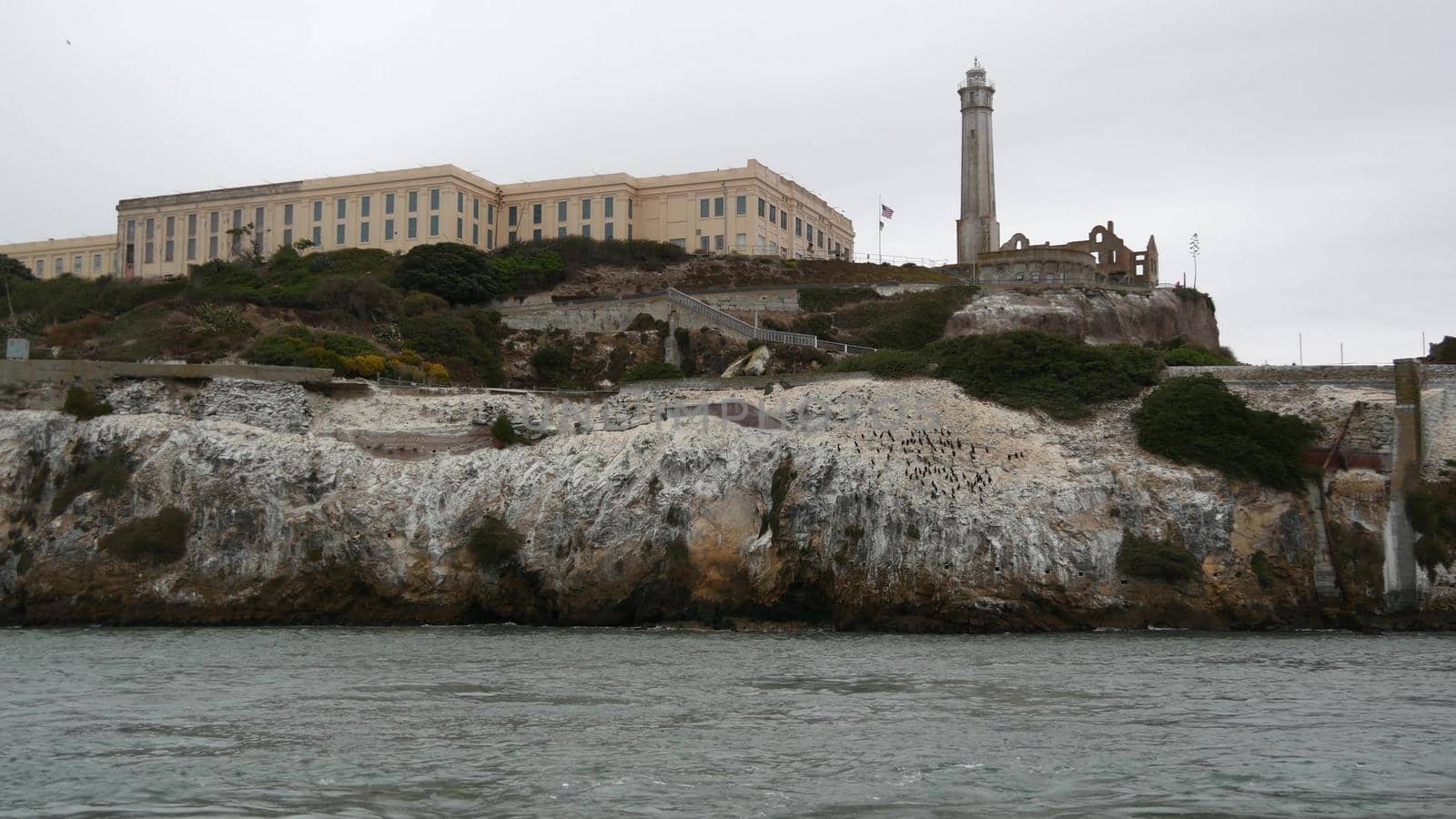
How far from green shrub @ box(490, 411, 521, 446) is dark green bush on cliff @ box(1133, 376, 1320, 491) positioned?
78.1 ft

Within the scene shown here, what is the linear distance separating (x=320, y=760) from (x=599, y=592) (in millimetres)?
27411

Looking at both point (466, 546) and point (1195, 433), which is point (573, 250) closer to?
point (466, 546)

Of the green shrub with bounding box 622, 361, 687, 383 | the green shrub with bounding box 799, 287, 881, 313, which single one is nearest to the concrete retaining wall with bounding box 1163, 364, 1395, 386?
the green shrub with bounding box 622, 361, 687, 383

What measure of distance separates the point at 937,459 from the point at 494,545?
52.1 feet

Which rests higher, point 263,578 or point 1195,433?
point 1195,433

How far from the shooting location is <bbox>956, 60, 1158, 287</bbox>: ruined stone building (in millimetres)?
77750

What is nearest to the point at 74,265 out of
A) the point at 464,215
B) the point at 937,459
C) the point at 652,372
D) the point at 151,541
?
the point at 464,215

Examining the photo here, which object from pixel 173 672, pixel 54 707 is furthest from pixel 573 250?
pixel 54 707

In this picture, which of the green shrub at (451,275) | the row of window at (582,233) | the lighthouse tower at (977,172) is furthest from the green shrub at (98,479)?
the lighthouse tower at (977,172)

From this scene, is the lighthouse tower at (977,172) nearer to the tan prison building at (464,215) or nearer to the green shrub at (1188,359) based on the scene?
the tan prison building at (464,215)

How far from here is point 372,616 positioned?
47.2m

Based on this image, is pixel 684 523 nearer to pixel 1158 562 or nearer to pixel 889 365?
pixel 889 365

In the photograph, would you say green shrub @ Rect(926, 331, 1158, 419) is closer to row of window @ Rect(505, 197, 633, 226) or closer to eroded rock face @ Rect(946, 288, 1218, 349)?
eroded rock face @ Rect(946, 288, 1218, 349)

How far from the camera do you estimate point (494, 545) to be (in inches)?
1841
